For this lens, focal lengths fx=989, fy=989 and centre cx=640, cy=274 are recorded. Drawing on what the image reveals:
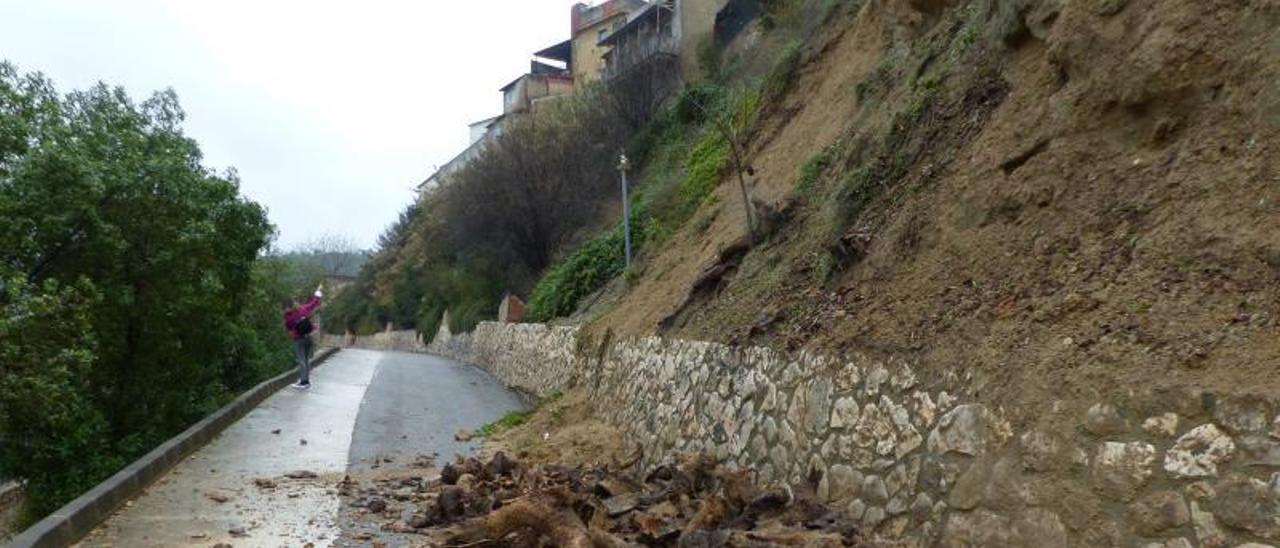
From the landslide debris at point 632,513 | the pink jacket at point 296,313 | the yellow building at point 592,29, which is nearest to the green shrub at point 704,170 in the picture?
the pink jacket at point 296,313

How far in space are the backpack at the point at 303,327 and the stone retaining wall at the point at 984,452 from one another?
1123 cm

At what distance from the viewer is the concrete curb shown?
272 inches

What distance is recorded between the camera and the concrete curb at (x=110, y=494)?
6914 mm

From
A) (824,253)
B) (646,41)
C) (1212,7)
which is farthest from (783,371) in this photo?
(646,41)

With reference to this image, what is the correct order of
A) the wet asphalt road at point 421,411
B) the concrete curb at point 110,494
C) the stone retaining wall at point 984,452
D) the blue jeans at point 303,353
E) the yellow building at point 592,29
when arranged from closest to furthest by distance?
the stone retaining wall at point 984,452 → the concrete curb at point 110,494 → the wet asphalt road at point 421,411 → the blue jeans at point 303,353 → the yellow building at point 592,29

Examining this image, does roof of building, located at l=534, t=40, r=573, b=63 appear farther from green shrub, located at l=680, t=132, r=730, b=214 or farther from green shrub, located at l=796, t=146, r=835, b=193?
green shrub, located at l=796, t=146, r=835, b=193

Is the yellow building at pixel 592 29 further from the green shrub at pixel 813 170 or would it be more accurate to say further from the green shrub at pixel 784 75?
the green shrub at pixel 813 170

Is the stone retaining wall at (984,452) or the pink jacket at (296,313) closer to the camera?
the stone retaining wall at (984,452)

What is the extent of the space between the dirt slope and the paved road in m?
3.91

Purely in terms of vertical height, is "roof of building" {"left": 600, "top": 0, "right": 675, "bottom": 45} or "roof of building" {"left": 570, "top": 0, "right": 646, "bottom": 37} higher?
"roof of building" {"left": 570, "top": 0, "right": 646, "bottom": 37}

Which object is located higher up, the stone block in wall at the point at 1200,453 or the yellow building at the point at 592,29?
the yellow building at the point at 592,29

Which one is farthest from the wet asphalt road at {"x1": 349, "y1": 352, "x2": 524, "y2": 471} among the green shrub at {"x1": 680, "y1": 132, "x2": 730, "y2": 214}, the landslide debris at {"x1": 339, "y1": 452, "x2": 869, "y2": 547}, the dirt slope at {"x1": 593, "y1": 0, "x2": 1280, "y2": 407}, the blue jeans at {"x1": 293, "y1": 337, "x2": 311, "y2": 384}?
the green shrub at {"x1": 680, "y1": 132, "x2": 730, "y2": 214}

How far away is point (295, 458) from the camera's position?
1123cm

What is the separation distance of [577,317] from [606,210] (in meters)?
13.7
